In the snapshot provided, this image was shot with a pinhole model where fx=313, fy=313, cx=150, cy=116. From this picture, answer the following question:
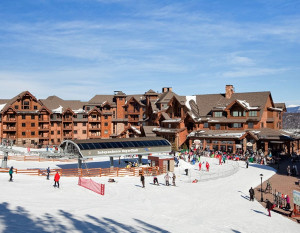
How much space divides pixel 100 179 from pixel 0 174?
9.74m

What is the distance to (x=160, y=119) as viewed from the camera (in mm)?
71125

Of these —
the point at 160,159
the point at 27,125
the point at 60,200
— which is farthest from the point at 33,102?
the point at 60,200

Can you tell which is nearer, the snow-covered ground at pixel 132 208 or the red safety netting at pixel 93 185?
the snow-covered ground at pixel 132 208

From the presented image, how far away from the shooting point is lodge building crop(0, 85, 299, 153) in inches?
2242

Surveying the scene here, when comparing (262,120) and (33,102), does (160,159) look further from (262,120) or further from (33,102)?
(33,102)

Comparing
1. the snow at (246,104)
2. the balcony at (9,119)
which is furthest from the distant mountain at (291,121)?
the balcony at (9,119)

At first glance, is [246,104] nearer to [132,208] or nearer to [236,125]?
[236,125]

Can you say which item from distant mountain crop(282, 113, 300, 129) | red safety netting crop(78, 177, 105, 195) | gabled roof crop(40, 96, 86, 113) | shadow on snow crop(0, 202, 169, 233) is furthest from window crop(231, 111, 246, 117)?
shadow on snow crop(0, 202, 169, 233)

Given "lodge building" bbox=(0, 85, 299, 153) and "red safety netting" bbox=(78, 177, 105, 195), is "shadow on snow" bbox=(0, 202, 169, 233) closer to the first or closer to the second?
"red safety netting" bbox=(78, 177, 105, 195)

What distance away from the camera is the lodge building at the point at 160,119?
56938mm

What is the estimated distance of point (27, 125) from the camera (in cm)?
7162

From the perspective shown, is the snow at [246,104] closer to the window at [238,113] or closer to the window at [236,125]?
the window at [238,113]

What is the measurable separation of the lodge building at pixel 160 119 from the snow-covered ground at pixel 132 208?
82.0 ft

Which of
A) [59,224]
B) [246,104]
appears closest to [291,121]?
[246,104]
